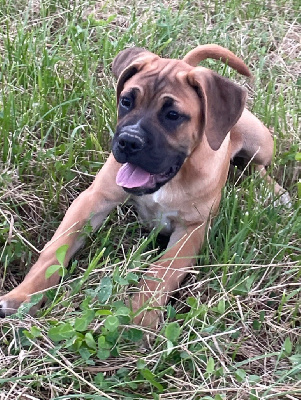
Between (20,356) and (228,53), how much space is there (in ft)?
6.71

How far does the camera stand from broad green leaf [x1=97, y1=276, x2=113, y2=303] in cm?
238

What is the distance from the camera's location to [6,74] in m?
3.72

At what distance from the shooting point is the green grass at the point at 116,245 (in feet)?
7.39

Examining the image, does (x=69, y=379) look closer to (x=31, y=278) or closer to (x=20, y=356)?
(x=20, y=356)

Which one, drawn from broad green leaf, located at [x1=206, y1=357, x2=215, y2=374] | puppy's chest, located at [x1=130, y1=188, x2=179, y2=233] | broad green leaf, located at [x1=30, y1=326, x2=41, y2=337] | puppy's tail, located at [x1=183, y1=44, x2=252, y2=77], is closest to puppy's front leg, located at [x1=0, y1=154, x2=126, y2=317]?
puppy's chest, located at [x1=130, y1=188, x2=179, y2=233]

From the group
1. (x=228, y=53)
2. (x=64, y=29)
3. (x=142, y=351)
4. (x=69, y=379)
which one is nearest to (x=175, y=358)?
(x=142, y=351)

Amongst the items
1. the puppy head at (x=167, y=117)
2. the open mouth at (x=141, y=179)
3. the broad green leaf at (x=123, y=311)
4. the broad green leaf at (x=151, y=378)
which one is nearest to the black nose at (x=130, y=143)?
the puppy head at (x=167, y=117)

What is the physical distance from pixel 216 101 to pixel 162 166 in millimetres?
370

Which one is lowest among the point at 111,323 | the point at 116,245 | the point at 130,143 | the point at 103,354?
the point at 116,245

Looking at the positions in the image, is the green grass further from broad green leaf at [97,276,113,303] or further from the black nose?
the black nose

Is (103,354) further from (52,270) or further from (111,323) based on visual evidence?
(52,270)

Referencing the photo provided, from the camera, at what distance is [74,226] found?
2.88 m

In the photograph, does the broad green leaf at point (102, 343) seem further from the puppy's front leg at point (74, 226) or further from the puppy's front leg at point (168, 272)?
the puppy's front leg at point (74, 226)

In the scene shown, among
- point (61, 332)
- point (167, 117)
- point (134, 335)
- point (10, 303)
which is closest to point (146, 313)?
point (134, 335)
